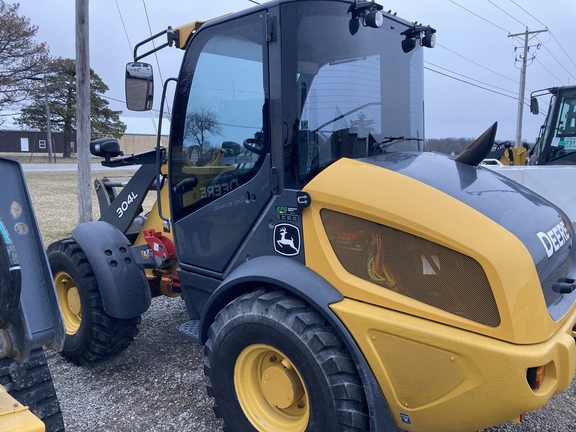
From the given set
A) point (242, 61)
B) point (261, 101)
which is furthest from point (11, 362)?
point (242, 61)

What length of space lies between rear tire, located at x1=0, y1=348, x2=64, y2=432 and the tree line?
34151 millimetres

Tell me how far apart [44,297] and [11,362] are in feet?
1.43

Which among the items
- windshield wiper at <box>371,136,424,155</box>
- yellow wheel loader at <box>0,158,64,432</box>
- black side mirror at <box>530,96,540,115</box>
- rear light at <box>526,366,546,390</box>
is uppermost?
black side mirror at <box>530,96,540,115</box>

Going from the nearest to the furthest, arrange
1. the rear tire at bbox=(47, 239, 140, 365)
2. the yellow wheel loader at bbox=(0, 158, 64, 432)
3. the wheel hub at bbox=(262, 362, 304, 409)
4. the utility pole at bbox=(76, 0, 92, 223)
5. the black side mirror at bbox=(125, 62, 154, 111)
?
the yellow wheel loader at bbox=(0, 158, 64, 432) < the wheel hub at bbox=(262, 362, 304, 409) < the black side mirror at bbox=(125, 62, 154, 111) < the rear tire at bbox=(47, 239, 140, 365) < the utility pole at bbox=(76, 0, 92, 223)

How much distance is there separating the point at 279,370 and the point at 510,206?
138 centimetres

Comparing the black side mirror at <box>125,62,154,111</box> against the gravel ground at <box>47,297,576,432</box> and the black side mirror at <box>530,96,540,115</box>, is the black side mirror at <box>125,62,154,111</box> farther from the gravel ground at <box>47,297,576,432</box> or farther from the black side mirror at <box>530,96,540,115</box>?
the black side mirror at <box>530,96,540,115</box>

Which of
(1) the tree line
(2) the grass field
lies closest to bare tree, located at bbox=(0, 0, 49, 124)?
(1) the tree line

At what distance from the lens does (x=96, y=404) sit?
3.29 m

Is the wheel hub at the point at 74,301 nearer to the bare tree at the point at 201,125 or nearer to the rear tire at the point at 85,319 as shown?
the rear tire at the point at 85,319

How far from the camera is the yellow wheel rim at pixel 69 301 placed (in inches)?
152

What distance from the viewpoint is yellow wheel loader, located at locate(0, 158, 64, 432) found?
1.64 metres

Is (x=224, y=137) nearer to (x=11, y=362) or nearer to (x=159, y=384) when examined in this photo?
(x=11, y=362)

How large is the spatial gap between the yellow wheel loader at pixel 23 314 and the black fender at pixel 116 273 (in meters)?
1.16

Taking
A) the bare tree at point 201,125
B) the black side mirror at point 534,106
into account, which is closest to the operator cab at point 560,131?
the black side mirror at point 534,106
